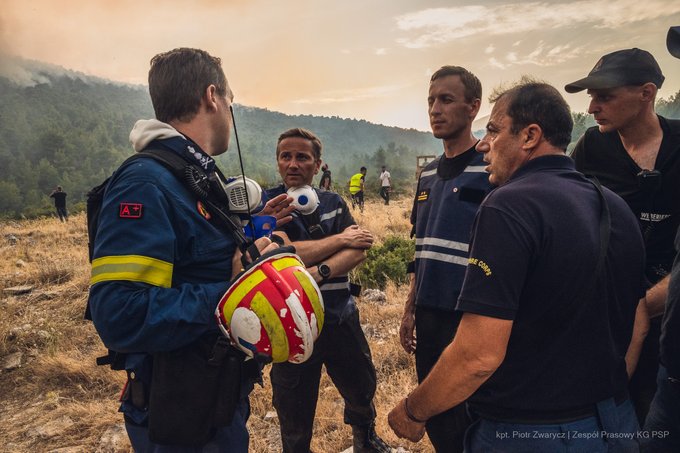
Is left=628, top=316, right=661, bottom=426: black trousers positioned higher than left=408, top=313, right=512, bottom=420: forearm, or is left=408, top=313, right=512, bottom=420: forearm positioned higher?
left=408, top=313, right=512, bottom=420: forearm

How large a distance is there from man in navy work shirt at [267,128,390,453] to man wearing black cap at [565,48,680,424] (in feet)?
5.41

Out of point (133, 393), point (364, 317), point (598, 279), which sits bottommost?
point (364, 317)

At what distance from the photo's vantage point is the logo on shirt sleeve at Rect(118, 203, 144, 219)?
141 centimetres

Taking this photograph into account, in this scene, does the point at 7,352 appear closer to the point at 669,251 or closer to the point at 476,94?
the point at 476,94

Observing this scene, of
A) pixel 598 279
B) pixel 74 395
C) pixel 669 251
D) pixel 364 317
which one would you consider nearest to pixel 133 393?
pixel 598 279

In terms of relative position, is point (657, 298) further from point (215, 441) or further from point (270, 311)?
point (215, 441)

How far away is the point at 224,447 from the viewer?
170 cm

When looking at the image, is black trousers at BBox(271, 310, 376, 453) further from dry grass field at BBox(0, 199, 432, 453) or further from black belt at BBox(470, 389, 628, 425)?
black belt at BBox(470, 389, 628, 425)

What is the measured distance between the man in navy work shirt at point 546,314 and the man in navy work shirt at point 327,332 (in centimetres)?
125

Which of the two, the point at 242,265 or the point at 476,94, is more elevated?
the point at 476,94

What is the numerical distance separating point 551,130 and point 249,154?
139m

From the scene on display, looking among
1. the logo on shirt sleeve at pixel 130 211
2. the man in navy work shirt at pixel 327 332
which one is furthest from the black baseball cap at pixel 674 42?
the logo on shirt sleeve at pixel 130 211

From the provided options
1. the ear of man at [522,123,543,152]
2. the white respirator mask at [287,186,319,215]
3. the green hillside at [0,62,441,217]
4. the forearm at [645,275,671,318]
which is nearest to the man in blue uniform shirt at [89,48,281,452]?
the white respirator mask at [287,186,319,215]

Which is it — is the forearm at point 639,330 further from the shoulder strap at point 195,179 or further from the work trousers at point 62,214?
the work trousers at point 62,214
